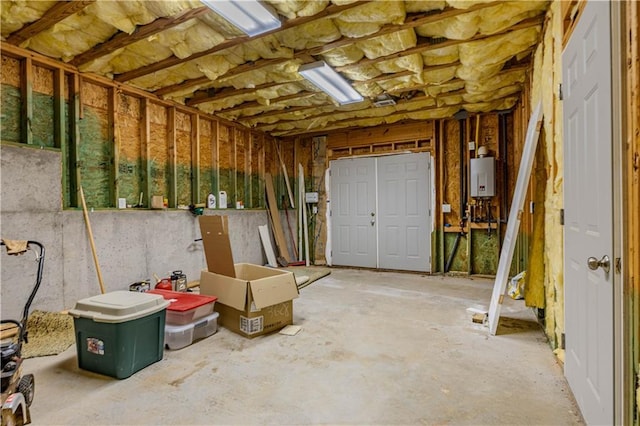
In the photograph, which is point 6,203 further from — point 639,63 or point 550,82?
point 550,82

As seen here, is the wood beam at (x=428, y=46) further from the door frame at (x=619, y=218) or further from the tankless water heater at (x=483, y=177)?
the tankless water heater at (x=483, y=177)

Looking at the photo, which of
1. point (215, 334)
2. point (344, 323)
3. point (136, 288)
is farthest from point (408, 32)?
point (136, 288)

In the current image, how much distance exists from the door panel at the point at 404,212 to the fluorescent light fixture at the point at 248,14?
12.6ft

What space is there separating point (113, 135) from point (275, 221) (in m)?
3.34

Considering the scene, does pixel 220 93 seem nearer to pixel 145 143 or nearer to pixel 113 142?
pixel 145 143

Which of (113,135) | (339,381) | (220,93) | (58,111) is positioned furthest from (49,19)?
(339,381)

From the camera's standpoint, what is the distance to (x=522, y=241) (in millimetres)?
4113

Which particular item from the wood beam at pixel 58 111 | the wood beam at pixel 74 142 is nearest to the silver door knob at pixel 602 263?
the wood beam at pixel 74 142

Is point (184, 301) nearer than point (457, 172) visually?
Yes

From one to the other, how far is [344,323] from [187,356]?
4.87 feet

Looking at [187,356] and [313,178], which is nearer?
[187,356]

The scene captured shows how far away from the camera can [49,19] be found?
2.64 m

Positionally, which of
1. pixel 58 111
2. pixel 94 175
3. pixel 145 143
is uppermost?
pixel 58 111

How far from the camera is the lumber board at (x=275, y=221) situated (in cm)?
659
